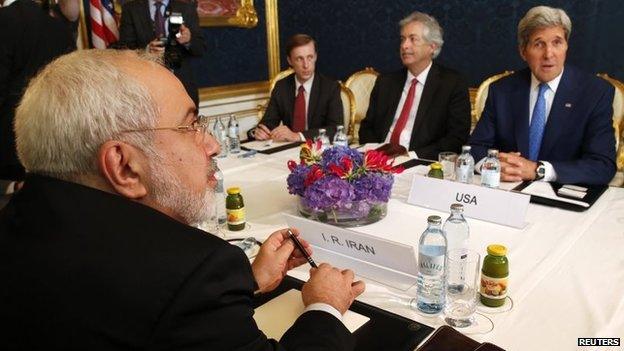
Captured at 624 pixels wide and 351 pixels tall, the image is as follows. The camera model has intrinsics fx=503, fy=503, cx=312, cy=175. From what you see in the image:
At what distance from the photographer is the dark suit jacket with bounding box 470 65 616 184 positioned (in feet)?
6.34

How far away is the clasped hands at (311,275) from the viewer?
1.05 m

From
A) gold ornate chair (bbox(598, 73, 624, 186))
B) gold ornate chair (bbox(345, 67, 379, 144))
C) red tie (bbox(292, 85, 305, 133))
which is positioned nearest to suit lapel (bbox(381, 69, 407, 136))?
red tie (bbox(292, 85, 305, 133))

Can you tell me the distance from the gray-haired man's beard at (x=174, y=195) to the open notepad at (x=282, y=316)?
25 cm

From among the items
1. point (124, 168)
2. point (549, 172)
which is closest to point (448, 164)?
point (549, 172)

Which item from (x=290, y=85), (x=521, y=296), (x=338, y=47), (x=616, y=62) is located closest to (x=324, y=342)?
(x=521, y=296)

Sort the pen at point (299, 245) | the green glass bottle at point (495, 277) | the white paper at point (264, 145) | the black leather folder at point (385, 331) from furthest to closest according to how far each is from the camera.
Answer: the white paper at point (264, 145) → the pen at point (299, 245) → the green glass bottle at point (495, 277) → the black leather folder at point (385, 331)

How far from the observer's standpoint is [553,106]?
7.01 feet

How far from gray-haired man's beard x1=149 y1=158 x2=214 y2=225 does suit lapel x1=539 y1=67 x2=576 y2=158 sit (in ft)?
5.51

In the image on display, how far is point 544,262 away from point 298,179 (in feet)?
2.36

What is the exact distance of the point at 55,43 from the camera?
2691mm

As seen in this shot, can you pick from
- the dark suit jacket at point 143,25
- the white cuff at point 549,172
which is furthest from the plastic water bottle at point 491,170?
the dark suit jacket at point 143,25

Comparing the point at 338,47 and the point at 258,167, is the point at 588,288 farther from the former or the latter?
the point at 338,47

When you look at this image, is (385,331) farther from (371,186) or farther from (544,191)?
(544,191)

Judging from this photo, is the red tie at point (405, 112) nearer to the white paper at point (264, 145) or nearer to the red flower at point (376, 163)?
the white paper at point (264, 145)
